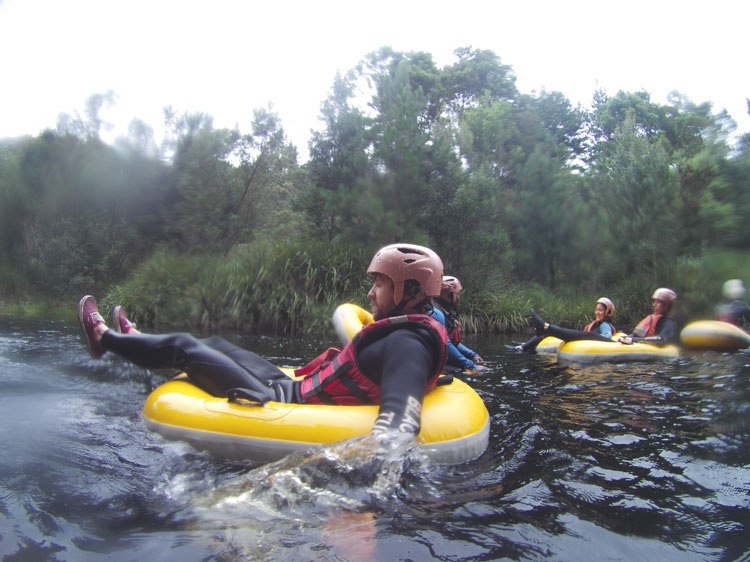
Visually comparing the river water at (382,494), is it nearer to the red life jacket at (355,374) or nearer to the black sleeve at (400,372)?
the black sleeve at (400,372)

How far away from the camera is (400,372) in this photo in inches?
85.4

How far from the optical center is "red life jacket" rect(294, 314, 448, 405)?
2.40 m

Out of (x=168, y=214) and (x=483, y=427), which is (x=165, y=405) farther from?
(x=168, y=214)

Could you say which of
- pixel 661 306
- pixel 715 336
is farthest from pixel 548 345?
pixel 715 336

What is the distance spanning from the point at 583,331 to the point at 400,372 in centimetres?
601

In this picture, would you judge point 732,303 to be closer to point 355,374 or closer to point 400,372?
point 355,374

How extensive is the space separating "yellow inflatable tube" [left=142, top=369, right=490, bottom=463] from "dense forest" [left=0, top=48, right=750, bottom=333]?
5.15 m

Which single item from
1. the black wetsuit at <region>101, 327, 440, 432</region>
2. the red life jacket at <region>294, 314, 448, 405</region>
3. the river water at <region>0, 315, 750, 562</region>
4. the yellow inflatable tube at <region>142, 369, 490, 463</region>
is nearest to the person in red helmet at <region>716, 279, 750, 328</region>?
Answer: the river water at <region>0, 315, 750, 562</region>

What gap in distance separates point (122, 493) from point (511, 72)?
104ft

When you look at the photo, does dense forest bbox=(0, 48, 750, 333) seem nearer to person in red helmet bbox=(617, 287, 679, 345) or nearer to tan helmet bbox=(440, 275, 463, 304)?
person in red helmet bbox=(617, 287, 679, 345)

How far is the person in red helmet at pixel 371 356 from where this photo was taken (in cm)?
217

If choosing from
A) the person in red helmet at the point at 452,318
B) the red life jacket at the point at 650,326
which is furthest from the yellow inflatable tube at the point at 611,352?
the person in red helmet at the point at 452,318

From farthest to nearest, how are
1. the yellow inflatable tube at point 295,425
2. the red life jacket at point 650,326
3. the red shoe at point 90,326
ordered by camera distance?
the red life jacket at point 650,326, the red shoe at point 90,326, the yellow inflatable tube at point 295,425

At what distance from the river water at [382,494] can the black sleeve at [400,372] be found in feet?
0.51
